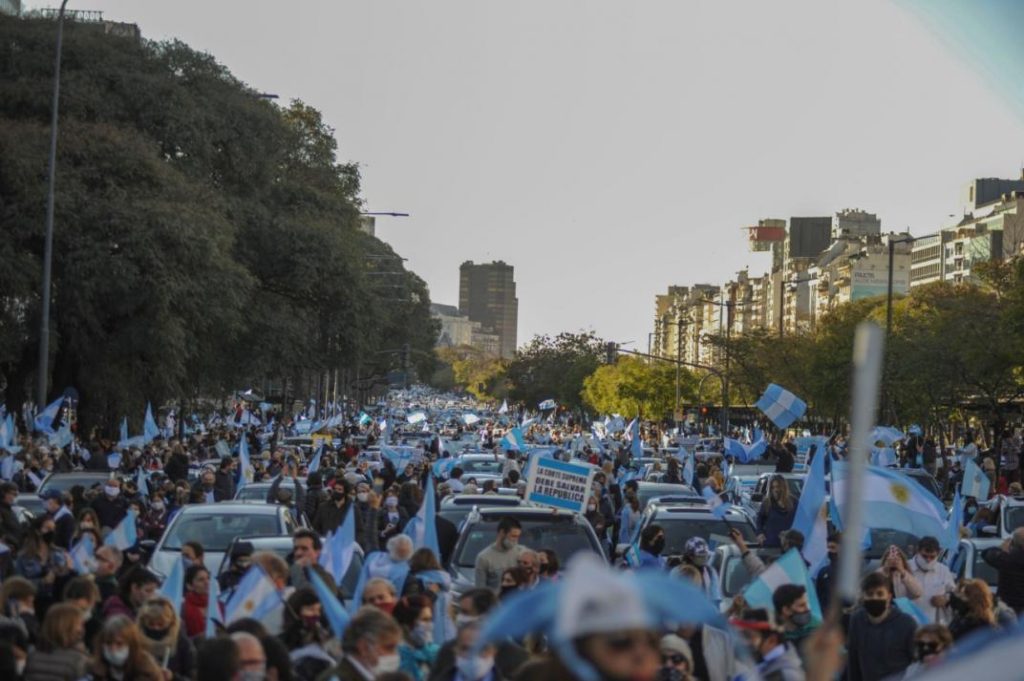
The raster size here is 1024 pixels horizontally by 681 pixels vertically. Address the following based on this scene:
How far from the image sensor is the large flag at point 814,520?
14195 mm

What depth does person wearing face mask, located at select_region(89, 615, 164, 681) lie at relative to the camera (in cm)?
761

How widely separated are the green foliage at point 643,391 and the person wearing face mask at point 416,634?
98928mm

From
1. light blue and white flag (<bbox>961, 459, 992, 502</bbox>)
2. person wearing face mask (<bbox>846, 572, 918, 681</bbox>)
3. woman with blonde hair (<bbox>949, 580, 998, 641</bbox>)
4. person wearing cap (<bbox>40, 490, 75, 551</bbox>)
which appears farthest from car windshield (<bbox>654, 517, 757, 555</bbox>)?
light blue and white flag (<bbox>961, 459, 992, 502</bbox>)

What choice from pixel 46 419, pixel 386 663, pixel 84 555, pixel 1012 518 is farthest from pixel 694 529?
pixel 46 419

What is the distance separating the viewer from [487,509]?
15188 mm

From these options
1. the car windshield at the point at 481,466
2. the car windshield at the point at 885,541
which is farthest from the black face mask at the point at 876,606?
the car windshield at the point at 481,466

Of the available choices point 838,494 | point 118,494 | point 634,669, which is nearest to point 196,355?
point 118,494

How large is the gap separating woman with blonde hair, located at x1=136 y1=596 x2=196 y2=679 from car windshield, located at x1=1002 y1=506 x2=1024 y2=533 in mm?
13177

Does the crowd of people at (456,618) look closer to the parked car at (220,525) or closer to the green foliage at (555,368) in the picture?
the parked car at (220,525)

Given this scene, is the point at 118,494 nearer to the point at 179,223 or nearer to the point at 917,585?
the point at 917,585

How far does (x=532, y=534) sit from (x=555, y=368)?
12153 cm

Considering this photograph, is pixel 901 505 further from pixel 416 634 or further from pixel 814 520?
pixel 416 634

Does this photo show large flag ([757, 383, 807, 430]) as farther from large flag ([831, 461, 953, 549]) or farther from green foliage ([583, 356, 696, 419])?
green foliage ([583, 356, 696, 419])

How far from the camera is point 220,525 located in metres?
16.5
